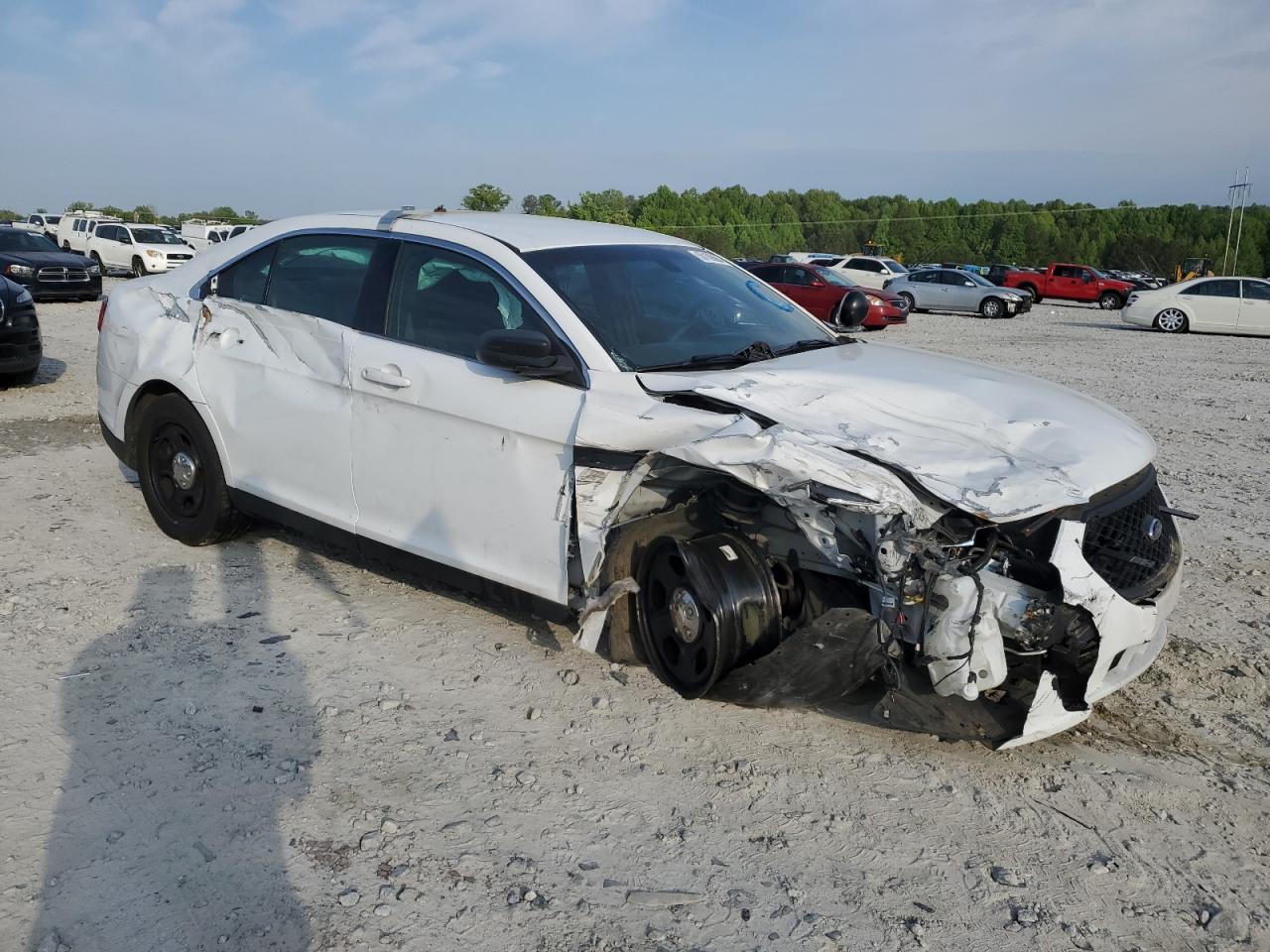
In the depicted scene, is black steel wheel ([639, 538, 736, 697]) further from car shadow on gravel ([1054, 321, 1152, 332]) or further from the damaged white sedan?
car shadow on gravel ([1054, 321, 1152, 332])

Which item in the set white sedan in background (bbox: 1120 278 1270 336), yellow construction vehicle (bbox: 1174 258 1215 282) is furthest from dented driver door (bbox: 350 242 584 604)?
yellow construction vehicle (bbox: 1174 258 1215 282)

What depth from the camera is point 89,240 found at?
97.8 feet

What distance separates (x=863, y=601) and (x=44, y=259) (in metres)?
20.1

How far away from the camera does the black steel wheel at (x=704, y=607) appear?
362 centimetres

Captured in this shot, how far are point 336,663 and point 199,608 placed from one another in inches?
36.3

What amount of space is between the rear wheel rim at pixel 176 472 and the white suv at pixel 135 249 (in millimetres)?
23354

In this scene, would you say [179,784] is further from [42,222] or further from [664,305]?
[42,222]

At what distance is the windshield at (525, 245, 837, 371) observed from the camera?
4.14 metres

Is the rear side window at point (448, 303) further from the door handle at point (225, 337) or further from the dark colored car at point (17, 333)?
the dark colored car at point (17, 333)

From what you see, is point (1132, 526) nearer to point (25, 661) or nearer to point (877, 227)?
point (25, 661)

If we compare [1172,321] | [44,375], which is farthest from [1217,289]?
[44,375]

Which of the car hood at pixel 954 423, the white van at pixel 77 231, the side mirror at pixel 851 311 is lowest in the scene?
the car hood at pixel 954 423

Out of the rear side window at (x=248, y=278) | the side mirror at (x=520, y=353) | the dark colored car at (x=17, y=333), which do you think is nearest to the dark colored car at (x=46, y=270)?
the dark colored car at (x=17, y=333)

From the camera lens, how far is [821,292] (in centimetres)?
2441
